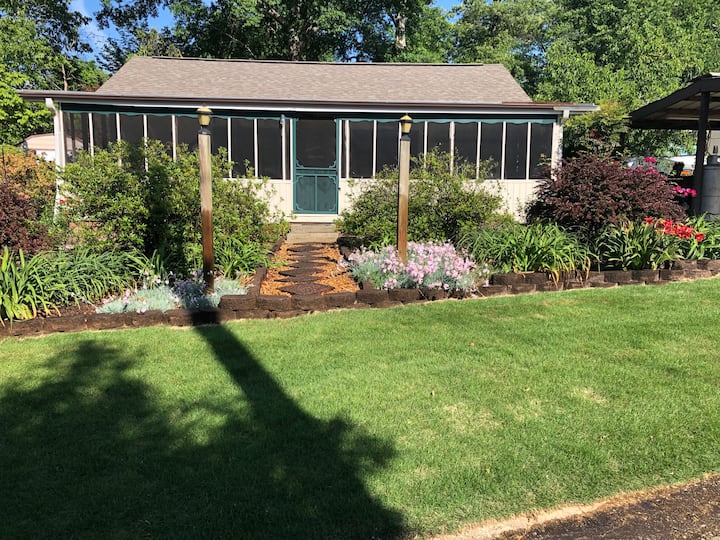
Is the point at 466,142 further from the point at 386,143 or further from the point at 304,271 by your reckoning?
the point at 304,271

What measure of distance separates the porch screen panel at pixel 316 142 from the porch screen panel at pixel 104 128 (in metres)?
4.05

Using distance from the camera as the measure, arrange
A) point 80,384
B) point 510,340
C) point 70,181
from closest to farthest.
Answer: point 80,384 < point 510,340 < point 70,181

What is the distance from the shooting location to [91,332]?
532 centimetres

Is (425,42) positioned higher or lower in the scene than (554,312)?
higher

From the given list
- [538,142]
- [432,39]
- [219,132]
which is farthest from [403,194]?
[432,39]

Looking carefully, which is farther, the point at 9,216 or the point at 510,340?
the point at 9,216

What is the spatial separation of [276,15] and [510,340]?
74.9ft

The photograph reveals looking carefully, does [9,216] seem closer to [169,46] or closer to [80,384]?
[80,384]

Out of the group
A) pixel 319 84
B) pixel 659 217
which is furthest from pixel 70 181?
pixel 319 84

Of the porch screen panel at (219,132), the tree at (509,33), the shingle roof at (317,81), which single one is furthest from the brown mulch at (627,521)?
the tree at (509,33)

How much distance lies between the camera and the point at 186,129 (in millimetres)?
12547

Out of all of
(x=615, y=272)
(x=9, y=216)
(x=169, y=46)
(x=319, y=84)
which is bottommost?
(x=615, y=272)

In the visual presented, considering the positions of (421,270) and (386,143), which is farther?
(386,143)

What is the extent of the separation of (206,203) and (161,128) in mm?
→ 7376
